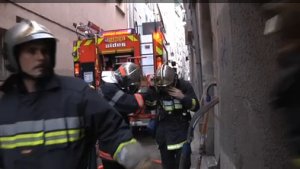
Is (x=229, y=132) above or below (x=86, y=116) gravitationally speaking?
below

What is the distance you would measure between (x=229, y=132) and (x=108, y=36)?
22.4 feet

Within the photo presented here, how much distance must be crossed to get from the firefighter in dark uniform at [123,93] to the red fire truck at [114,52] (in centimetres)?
483

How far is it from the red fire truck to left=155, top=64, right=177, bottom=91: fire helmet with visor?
455cm

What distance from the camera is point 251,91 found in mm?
2959

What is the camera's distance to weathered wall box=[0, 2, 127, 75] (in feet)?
27.7

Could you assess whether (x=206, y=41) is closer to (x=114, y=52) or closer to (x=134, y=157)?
(x=114, y=52)

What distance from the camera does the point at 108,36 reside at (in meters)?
9.56

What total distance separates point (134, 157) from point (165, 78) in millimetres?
2680

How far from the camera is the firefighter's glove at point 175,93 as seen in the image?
4.43 metres

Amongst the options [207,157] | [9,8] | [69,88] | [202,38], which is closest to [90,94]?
[69,88]

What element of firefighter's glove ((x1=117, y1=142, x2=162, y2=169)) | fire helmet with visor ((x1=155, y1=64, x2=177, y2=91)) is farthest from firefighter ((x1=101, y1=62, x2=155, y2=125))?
firefighter's glove ((x1=117, y1=142, x2=162, y2=169))

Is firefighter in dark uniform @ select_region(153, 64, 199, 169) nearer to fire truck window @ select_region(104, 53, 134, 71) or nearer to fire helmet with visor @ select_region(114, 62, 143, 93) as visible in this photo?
fire helmet with visor @ select_region(114, 62, 143, 93)

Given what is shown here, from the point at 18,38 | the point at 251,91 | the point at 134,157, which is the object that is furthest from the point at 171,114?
the point at 18,38

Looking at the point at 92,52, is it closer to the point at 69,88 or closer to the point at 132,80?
the point at 132,80
